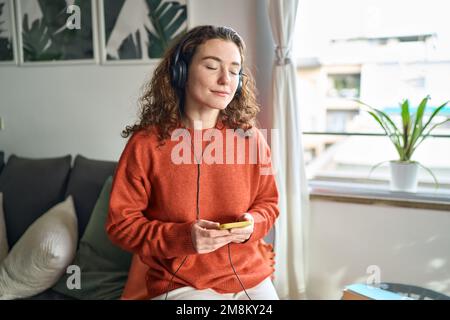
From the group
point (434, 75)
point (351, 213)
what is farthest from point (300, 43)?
point (351, 213)

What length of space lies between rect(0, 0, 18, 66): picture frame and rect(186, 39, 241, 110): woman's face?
1.72 m

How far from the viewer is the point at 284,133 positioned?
182 cm

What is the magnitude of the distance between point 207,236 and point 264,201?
0.26m

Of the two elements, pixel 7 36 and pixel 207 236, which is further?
pixel 7 36

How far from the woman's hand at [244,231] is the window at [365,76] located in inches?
43.3

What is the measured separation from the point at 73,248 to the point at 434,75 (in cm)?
161

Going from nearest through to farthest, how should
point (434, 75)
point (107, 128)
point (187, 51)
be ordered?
point (187, 51), point (434, 75), point (107, 128)

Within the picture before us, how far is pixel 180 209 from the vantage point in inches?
41.8

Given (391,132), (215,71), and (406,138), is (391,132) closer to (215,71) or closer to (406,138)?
(406,138)

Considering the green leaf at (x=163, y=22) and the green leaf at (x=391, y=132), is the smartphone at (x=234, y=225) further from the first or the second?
the green leaf at (x=163, y=22)

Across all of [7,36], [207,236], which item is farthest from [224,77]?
[7,36]

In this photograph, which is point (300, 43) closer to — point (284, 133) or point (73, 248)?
point (284, 133)

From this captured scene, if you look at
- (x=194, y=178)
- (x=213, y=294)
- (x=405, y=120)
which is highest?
(x=405, y=120)

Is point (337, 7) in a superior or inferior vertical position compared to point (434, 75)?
superior
